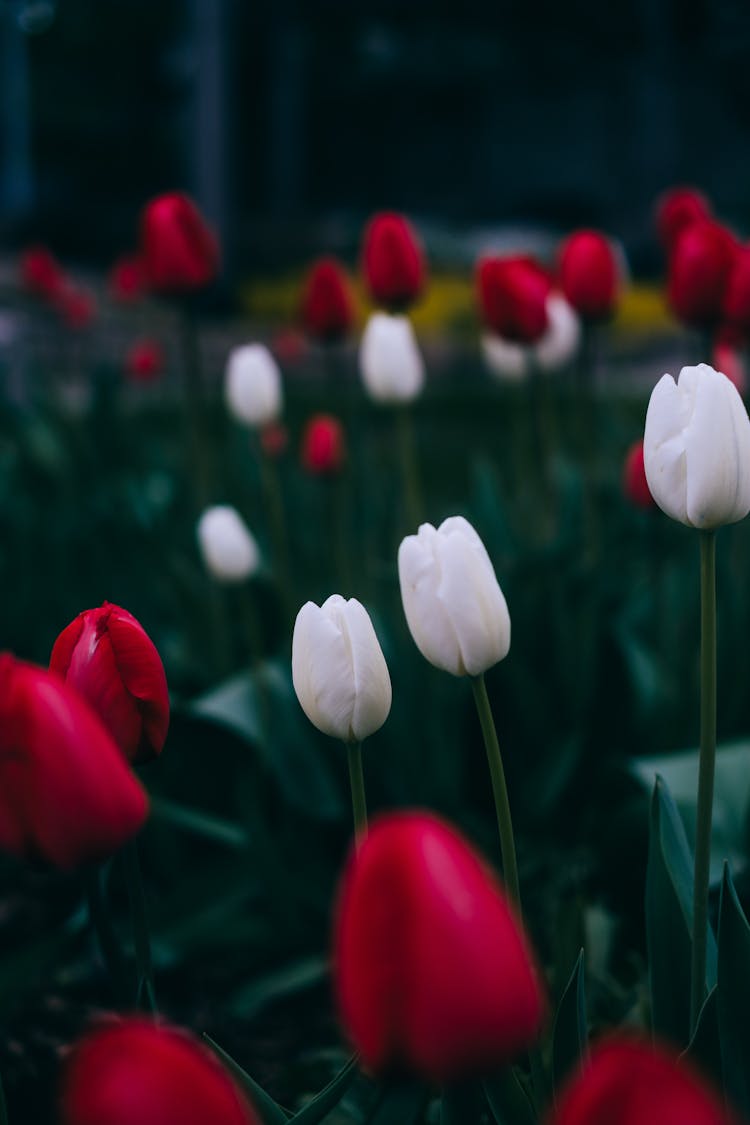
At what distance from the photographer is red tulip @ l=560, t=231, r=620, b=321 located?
1706 millimetres

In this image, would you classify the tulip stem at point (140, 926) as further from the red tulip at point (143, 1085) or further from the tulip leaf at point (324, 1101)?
the red tulip at point (143, 1085)

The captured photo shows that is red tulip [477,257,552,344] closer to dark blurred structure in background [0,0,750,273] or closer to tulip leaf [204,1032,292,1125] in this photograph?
tulip leaf [204,1032,292,1125]

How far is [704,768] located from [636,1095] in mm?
392

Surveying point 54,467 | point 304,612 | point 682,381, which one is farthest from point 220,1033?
point 54,467

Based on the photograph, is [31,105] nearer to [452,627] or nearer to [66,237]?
[66,237]

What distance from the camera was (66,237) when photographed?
355 inches

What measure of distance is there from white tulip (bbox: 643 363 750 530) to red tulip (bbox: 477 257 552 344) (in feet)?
3.14

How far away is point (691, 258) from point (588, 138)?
8.98m

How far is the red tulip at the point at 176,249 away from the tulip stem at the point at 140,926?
49.5 inches

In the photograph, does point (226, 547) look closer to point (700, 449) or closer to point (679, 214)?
point (679, 214)

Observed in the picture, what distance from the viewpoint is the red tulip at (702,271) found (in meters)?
1.44

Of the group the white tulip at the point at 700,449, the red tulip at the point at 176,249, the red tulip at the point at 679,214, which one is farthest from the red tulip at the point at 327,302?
the white tulip at the point at 700,449

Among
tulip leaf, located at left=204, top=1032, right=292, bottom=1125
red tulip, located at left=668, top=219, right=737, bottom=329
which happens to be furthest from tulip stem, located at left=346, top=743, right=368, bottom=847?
red tulip, located at left=668, top=219, right=737, bottom=329

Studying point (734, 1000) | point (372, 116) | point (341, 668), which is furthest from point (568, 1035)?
point (372, 116)
